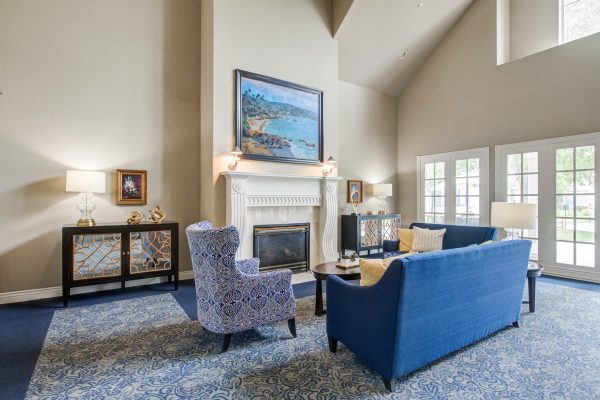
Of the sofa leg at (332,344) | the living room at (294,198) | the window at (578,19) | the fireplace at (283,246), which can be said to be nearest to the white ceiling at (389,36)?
the living room at (294,198)

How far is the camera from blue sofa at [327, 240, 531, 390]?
1.92 m

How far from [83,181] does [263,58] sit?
3.05 metres

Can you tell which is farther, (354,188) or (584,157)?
(354,188)

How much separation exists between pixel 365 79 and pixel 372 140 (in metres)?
1.32

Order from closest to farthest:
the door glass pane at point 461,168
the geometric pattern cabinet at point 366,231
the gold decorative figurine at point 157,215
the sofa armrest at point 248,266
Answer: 1. the sofa armrest at point 248,266
2. the gold decorative figurine at point 157,215
3. the geometric pattern cabinet at point 366,231
4. the door glass pane at point 461,168

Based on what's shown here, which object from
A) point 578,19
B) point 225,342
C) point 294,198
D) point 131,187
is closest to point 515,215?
point 294,198

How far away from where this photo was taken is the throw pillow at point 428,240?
452 cm

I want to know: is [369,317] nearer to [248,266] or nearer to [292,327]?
[292,327]

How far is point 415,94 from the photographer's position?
705cm

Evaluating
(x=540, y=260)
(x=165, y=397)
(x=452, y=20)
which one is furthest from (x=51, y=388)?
(x=452, y=20)

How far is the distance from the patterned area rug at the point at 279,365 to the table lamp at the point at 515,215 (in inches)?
39.2

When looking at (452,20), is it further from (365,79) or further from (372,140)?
(372,140)

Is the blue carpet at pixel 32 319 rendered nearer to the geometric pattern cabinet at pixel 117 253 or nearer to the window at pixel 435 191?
the geometric pattern cabinet at pixel 117 253

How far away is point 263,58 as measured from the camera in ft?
15.8
